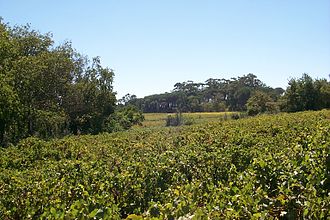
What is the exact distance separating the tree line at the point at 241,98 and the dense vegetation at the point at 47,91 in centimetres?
2105

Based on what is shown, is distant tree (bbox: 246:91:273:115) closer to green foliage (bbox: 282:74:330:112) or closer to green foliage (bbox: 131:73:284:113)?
green foliage (bbox: 282:74:330:112)

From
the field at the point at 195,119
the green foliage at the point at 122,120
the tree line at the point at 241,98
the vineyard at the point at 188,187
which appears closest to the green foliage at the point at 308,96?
Answer: the tree line at the point at 241,98

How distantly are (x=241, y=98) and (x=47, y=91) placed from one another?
72.4m

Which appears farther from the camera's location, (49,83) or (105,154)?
(49,83)

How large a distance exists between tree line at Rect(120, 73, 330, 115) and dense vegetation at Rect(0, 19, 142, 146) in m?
21.0

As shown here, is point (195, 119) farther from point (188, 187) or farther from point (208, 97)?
point (208, 97)

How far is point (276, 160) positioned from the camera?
559 centimetres

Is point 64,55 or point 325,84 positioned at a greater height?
point 64,55

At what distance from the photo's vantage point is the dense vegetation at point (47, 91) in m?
25.4

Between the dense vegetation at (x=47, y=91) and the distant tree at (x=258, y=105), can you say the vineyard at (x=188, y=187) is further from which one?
the distant tree at (x=258, y=105)

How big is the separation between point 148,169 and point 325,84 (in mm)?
43526

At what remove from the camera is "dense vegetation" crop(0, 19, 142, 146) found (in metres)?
25.4

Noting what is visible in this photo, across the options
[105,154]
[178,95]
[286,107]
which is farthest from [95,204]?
[178,95]

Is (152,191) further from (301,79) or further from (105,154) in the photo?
(301,79)
